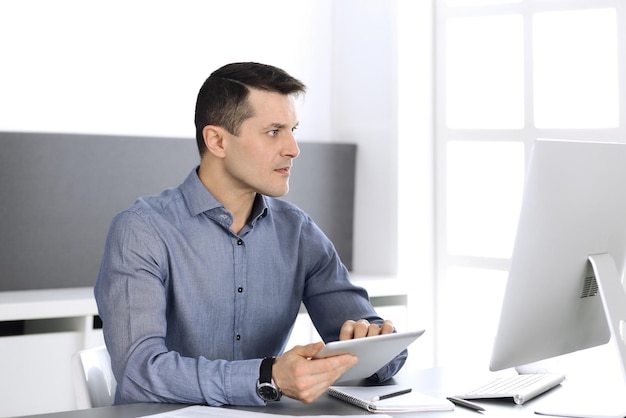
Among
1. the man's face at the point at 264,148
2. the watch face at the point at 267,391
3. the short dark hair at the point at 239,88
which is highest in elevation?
the short dark hair at the point at 239,88

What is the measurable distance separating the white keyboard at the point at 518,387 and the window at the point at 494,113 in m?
1.71

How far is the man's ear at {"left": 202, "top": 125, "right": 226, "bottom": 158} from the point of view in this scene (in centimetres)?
226

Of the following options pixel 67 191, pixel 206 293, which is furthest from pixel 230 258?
pixel 67 191

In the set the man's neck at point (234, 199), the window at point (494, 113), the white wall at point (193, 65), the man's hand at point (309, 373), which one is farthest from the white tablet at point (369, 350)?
the white wall at point (193, 65)

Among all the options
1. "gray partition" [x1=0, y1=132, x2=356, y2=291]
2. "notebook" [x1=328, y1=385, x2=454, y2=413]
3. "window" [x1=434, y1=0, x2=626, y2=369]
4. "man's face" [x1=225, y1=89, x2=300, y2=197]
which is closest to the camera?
"notebook" [x1=328, y1=385, x2=454, y2=413]

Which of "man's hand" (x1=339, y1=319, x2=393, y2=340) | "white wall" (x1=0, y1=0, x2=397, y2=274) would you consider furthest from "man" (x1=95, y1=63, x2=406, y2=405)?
"white wall" (x1=0, y1=0, x2=397, y2=274)

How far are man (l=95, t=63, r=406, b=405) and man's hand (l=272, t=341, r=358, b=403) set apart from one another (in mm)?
223

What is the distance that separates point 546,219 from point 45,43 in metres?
2.60

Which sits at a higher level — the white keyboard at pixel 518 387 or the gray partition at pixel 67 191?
the gray partition at pixel 67 191

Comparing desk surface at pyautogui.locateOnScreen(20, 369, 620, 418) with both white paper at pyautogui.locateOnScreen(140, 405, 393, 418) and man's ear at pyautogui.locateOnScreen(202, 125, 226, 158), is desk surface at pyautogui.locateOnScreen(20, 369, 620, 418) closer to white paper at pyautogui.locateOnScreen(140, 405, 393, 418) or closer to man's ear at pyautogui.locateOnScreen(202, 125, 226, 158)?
white paper at pyautogui.locateOnScreen(140, 405, 393, 418)

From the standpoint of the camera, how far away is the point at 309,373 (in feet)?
5.60

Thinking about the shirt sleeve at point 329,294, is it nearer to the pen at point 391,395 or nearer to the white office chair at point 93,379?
the pen at point 391,395

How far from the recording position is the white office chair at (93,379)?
194 cm

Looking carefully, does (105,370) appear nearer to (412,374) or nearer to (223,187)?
(223,187)
